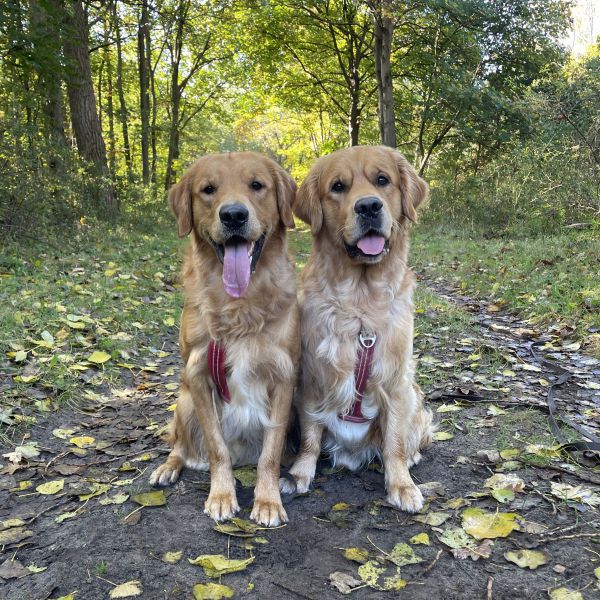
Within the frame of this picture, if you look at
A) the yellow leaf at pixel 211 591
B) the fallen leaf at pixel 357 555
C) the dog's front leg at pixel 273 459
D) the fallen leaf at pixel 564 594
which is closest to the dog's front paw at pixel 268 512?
the dog's front leg at pixel 273 459

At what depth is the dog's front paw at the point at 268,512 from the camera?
8.63 ft

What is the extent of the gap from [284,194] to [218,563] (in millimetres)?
2026

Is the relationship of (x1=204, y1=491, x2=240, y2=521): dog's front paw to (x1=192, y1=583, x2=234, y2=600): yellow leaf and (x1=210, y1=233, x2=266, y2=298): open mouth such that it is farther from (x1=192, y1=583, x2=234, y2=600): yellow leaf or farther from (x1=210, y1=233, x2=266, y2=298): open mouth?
(x1=210, y1=233, x2=266, y2=298): open mouth

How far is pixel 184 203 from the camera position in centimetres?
316

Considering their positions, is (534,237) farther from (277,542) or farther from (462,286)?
(277,542)

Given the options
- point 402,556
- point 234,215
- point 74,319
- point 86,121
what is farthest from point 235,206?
point 86,121

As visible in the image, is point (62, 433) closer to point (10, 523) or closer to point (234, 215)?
point (10, 523)

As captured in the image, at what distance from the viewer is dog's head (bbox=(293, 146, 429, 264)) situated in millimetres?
3006

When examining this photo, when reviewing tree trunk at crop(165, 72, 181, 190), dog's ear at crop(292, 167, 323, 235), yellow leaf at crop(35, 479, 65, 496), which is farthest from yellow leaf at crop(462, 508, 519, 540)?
tree trunk at crop(165, 72, 181, 190)

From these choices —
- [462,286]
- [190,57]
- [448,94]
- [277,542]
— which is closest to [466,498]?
[277,542]

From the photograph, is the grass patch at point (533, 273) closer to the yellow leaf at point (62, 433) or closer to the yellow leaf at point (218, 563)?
the yellow leaf at point (218, 563)

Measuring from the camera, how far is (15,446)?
10.7 ft

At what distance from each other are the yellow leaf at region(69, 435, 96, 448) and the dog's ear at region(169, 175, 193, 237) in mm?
1502

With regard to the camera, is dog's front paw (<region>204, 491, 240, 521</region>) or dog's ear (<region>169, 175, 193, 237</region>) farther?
dog's ear (<region>169, 175, 193, 237</region>)
